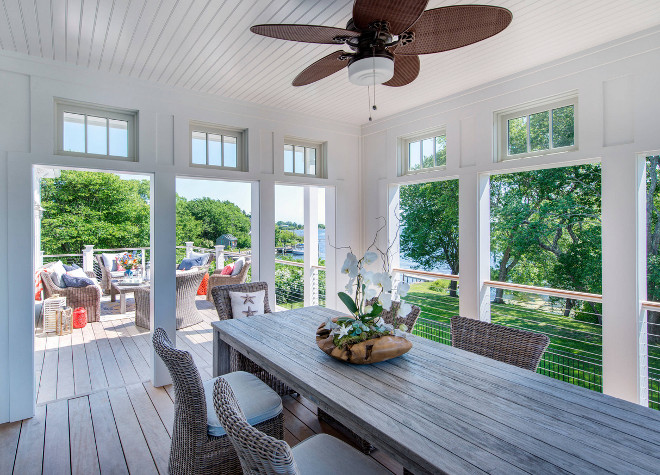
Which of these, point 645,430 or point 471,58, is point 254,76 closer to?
point 471,58

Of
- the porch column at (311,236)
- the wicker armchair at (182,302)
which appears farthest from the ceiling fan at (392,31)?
the wicker armchair at (182,302)

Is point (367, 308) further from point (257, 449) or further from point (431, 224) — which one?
point (431, 224)

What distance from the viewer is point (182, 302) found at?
539 cm

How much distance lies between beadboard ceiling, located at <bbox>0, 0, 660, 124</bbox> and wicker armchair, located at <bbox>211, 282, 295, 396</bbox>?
192cm

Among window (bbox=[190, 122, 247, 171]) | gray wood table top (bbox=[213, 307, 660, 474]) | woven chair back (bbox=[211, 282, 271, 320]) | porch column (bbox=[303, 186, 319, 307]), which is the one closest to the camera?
gray wood table top (bbox=[213, 307, 660, 474])

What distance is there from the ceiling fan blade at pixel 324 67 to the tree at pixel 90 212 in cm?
1066

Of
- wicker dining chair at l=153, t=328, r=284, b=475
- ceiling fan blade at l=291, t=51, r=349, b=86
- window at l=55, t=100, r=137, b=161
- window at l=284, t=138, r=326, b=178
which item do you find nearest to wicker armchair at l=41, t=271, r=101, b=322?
window at l=55, t=100, r=137, b=161

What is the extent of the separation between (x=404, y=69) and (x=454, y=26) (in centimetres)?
53

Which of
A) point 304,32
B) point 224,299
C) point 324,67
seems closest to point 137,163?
point 224,299

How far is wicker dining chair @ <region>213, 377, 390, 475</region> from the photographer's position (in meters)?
0.93

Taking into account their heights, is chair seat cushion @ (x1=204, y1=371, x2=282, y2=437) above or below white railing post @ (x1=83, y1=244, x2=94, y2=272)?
below

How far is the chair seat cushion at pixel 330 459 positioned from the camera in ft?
4.56

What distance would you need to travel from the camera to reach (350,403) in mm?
1397

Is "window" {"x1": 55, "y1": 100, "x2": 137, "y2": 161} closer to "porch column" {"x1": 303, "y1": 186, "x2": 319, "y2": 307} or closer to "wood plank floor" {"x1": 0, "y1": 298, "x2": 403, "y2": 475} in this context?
"wood plank floor" {"x1": 0, "y1": 298, "x2": 403, "y2": 475}
